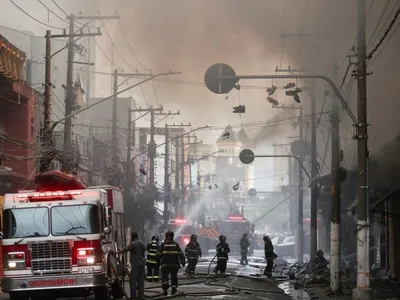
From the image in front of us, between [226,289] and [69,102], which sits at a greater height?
[69,102]

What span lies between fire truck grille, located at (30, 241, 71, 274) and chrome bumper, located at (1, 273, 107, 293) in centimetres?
15

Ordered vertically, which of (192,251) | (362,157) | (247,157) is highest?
(247,157)

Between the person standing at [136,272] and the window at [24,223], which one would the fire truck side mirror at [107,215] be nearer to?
the person standing at [136,272]

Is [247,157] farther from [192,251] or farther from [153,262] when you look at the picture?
[153,262]

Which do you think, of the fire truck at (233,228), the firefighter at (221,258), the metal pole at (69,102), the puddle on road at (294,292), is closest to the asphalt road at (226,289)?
the puddle on road at (294,292)

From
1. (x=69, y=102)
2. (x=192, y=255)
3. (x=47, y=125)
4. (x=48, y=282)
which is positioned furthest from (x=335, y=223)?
(x=69, y=102)

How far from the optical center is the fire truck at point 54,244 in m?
14.2

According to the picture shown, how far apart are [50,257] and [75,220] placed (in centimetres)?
84

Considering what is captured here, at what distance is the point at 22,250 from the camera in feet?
47.1

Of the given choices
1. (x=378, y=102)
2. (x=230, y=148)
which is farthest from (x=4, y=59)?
(x=230, y=148)

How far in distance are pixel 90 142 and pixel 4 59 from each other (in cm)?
2359

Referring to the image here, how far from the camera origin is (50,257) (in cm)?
1433

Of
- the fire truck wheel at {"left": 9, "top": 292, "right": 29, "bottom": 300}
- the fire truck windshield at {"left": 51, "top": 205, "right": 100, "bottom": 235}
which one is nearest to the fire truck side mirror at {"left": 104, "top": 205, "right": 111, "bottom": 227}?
the fire truck windshield at {"left": 51, "top": 205, "right": 100, "bottom": 235}

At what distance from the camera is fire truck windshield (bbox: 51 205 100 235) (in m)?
14.5
